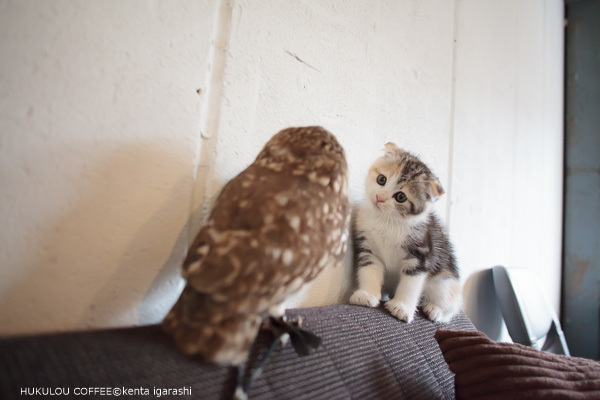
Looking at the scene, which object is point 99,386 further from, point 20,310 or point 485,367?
point 485,367

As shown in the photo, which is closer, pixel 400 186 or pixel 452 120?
pixel 400 186

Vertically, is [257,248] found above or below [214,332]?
above

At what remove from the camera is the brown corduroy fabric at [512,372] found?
60 centimetres

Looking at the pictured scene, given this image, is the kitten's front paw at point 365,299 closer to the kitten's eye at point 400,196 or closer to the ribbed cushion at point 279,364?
the ribbed cushion at point 279,364

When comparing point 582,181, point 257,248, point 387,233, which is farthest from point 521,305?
point 582,181

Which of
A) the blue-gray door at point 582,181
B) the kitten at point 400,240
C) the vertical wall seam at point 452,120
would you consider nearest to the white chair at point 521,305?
the vertical wall seam at point 452,120

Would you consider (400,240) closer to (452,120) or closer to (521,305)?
(452,120)

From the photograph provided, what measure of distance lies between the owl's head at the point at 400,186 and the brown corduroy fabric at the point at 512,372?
36 cm

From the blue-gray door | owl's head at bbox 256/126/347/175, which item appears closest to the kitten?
owl's head at bbox 256/126/347/175

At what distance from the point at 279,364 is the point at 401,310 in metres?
0.47

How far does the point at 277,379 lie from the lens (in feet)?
1.72

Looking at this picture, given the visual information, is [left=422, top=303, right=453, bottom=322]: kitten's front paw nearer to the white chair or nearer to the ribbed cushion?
the ribbed cushion

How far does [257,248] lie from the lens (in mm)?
422

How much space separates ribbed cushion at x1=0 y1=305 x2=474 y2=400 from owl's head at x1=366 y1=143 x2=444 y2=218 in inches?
Result: 11.8
